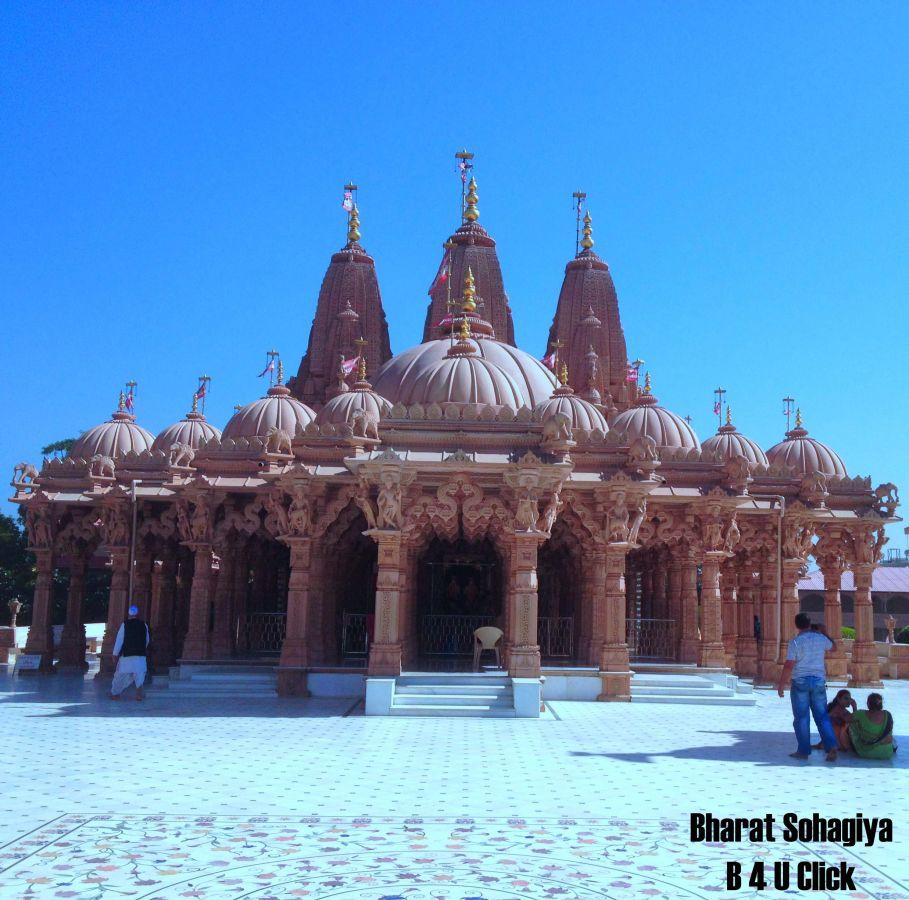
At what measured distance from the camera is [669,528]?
1958 centimetres

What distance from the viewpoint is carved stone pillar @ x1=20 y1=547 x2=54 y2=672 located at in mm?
21234

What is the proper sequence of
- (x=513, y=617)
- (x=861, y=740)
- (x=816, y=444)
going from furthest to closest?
(x=816, y=444) → (x=513, y=617) → (x=861, y=740)

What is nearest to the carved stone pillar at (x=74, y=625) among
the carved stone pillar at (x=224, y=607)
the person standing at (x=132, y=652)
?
the carved stone pillar at (x=224, y=607)

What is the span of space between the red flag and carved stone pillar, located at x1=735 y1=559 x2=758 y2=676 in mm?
11893

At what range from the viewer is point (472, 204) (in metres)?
30.2

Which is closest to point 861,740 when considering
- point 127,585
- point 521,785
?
point 521,785

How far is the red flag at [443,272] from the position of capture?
29327mm

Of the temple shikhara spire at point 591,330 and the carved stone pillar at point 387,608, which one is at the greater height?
the temple shikhara spire at point 591,330

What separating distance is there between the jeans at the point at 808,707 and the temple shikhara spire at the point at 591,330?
19.7 meters

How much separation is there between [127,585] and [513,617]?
8695 mm

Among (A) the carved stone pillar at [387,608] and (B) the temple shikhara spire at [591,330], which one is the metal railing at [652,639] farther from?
(B) the temple shikhara spire at [591,330]

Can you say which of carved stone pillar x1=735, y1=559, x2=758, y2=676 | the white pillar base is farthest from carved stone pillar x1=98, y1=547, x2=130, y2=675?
carved stone pillar x1=735, y1=559, x2=758, y2=676

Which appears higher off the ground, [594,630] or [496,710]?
[594,630]

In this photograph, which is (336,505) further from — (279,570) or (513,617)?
(279,570)
